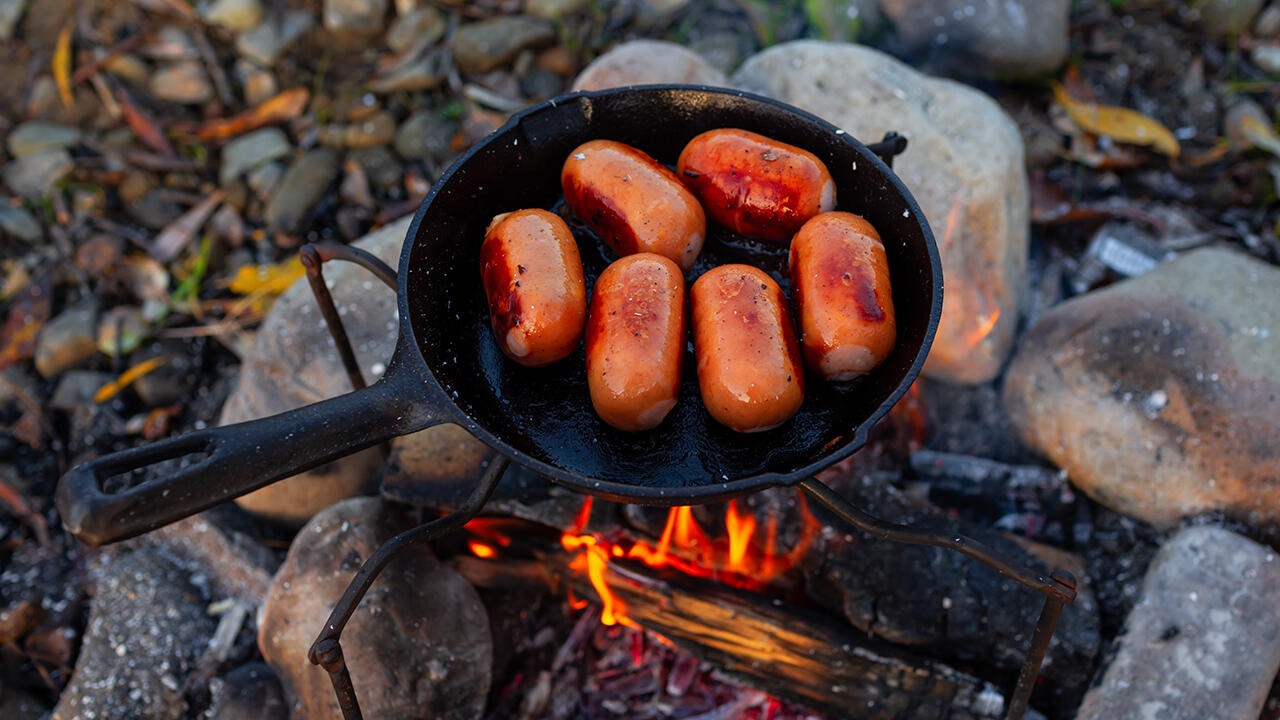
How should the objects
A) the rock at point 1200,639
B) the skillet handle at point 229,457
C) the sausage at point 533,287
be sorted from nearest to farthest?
the skillet handle at point 229,457, the sausage at point 533,287, the rock at point 1200,639

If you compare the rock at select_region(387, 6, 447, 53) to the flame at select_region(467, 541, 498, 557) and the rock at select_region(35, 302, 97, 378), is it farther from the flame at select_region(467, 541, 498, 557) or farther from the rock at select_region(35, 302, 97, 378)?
the flame at select_region(467, 541, 498, 557)

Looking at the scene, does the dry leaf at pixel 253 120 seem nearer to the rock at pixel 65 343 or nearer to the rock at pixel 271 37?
the rock at pixel 271 37

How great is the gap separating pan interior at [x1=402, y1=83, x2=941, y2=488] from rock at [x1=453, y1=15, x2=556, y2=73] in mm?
2562

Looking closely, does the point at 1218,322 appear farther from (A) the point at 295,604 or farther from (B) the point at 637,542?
(A) the point at 295,604

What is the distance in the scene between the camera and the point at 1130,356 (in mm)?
3174

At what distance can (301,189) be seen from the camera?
4.57 meters

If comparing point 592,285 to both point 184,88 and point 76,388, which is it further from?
point 184,88

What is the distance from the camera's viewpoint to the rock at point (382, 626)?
267 centimetres

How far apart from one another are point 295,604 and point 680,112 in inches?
82.8

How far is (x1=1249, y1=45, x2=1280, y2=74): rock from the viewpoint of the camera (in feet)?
15.3

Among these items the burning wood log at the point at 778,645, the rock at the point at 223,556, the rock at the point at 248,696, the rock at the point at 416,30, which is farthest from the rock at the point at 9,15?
the burning wood log at the point at 778,645

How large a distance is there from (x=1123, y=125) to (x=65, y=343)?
5.61m

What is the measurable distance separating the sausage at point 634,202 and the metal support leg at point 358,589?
2.55 feet

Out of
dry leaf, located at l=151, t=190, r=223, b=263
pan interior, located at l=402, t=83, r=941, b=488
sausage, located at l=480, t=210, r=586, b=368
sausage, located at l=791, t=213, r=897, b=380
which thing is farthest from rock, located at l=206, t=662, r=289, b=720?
dry leaf, located at l=151, t=190, r=223, b=263
